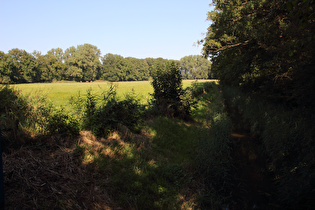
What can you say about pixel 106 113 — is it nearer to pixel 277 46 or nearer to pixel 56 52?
pixel 277 46

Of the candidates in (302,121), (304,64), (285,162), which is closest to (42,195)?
(285,162)

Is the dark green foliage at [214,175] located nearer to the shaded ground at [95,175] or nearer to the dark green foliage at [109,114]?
the shaded ground at [95,175]

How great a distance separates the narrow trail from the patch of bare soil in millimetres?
3486

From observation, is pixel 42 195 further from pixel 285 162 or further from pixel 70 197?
pixel 285 162

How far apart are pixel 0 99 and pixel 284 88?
11.4 m

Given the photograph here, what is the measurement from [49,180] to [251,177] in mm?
5629

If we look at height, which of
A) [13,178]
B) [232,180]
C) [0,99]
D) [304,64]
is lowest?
[232,180]

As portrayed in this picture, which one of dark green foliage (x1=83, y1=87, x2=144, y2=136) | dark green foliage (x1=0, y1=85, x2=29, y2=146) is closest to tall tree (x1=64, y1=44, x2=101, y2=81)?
dark green foliage (x1=83, y1=87, x2=144, y2=136)

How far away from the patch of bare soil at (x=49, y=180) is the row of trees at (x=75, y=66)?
3186cm

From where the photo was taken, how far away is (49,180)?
3.36 m

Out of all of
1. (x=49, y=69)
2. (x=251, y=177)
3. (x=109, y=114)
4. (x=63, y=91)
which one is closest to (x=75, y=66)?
(x=49, y=69)

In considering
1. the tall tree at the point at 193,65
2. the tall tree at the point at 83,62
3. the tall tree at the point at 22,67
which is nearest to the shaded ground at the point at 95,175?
the tall tree at the point at 22,67

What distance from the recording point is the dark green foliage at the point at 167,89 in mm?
9984

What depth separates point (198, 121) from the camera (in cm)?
1138
